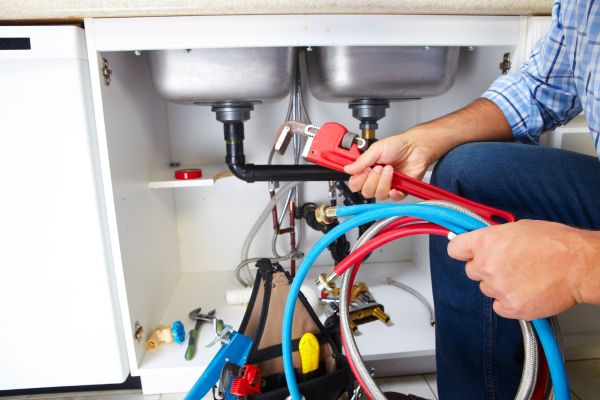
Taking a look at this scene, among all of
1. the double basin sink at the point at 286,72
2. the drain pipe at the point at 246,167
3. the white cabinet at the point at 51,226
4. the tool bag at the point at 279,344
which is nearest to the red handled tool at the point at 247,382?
the tool bag at the point at 279,344

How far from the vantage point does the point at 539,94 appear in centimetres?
62

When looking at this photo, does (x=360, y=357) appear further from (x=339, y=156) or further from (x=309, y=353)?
(x=339, y=156)

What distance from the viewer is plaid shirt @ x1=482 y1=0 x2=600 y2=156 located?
1.54 feet

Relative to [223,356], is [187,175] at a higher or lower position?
higher

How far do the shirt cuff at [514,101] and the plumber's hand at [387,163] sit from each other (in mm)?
144

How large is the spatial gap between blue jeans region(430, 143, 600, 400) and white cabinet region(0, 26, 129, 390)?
0.61 m

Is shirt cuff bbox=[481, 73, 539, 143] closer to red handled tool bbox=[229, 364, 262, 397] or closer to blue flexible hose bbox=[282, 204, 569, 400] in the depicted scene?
blue flexible hose bbox=[282, 204, 569, 400]

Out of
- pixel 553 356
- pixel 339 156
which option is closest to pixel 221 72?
pixel 339 156

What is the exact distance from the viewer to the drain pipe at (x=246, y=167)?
819 mm

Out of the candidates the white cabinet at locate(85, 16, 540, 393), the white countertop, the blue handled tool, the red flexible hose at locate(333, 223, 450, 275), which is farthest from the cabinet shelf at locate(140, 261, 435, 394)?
the white countertop

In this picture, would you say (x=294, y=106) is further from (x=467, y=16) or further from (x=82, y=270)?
(x=82, y=270)

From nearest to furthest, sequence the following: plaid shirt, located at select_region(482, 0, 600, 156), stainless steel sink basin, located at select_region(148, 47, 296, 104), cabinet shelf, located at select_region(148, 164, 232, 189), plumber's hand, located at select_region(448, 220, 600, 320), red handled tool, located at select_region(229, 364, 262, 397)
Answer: plumber's hand, located at select_region(448, 220, 600, 320) < plaid shirt, located at select_region(482, 0, 600, 156) < red handled tool, located at select_region(229, 364, 262, 397) < stainless steel sink basin, located at select_region(148, 47, 296, 104) < cabinet shelf, located at select_region(148, 164, 232, 189)

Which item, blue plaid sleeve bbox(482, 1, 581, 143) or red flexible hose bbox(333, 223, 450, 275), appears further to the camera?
blue plaid sleeve bbox(482, 1, 581, 143)

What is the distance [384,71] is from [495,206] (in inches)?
14.7
